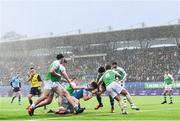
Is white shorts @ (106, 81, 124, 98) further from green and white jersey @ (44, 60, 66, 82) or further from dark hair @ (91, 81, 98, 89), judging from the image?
green and white jersey @ (44, 60, 66, 82)

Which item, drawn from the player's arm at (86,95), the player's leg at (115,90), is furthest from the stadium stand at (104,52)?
the player's leg at (115,90)

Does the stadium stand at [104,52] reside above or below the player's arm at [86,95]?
above

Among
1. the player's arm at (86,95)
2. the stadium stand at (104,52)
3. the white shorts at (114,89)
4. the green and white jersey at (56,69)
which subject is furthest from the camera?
the stadium stand at (104,52)

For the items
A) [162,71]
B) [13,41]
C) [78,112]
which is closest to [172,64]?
[162,71]

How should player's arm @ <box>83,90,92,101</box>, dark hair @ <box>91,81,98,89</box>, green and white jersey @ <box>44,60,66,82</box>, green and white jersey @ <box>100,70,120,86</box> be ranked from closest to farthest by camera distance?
green and white jersey @ <box>44,60,66,82</box>, green and white jersey @ <box>100,70,120,86</box>, dark hair @ <box>91,81,98,89</box>, player's arm @ <box>83,90,92,101</box>

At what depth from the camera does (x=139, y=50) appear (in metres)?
71.8

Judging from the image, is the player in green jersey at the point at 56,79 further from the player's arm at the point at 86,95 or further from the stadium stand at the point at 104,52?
the stadium stand at the point at 104,52

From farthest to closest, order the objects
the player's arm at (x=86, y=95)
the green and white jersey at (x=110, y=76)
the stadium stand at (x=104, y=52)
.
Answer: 1. the stadium stand at (x=104, y=52)
2. the player's arm at (x=86, y=95)
3. the green and white jersey at (x=110, y=76)

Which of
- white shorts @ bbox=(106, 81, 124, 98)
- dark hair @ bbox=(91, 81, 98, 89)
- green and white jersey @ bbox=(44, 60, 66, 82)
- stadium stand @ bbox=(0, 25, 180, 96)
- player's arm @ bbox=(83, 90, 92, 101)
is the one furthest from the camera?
stadium stand @ bbox=(0, 25, 180, 96)

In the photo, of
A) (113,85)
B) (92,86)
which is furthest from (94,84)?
(113,85)

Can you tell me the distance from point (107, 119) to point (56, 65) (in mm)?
3253

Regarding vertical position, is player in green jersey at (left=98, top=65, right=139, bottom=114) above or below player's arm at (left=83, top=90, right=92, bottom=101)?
above

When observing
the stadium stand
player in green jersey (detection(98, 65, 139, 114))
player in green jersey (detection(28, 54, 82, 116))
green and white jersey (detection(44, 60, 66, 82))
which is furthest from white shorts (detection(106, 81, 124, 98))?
Result: the stadium stand

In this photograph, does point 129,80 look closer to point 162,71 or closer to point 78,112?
point 162,71
